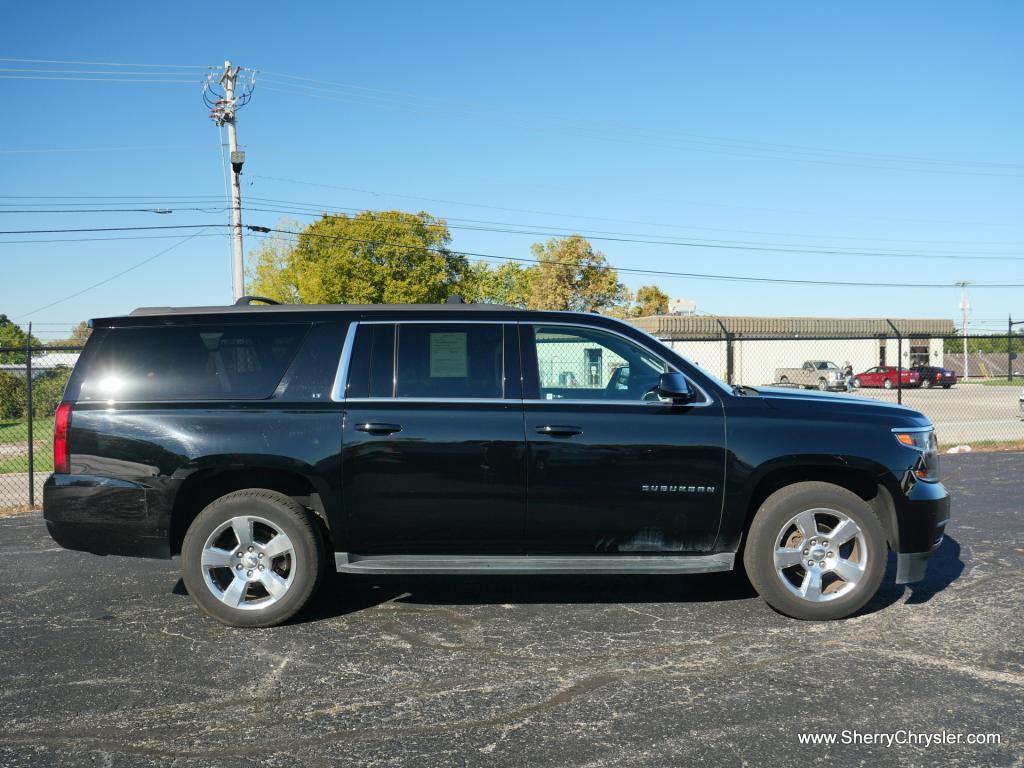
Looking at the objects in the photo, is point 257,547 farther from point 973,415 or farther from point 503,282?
point 503,282

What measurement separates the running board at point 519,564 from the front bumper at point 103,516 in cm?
113

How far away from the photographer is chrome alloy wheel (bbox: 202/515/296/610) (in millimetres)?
5137

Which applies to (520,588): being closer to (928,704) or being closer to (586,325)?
(586,325)

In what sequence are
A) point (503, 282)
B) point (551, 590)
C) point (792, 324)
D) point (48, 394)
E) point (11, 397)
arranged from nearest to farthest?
point (551, 590) < point (48, 394) < point (11, 397) < point (792, 324) < point (503, 282)

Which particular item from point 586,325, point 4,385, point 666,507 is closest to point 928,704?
point 666,507

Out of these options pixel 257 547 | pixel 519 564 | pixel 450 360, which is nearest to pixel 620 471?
pixel 519 564

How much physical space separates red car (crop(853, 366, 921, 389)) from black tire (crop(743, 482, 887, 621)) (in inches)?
1638

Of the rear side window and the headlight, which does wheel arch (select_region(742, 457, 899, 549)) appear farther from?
the rear side window

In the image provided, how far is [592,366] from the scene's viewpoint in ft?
17.6

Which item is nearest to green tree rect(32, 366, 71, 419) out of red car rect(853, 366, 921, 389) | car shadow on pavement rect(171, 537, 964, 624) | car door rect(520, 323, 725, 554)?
car shadow on pavement rect(171, 537, 964, 624)

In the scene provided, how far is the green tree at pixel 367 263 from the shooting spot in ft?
177

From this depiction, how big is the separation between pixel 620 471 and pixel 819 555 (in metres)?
1.30

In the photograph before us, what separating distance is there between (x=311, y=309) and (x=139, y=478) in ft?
4.64

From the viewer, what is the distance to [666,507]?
512 centimetres
